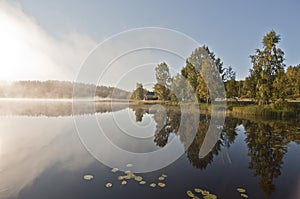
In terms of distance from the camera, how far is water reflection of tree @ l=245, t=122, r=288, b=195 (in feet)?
26.5

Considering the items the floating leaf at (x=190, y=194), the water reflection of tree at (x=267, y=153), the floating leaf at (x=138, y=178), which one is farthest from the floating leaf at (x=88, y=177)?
the water reflection of tree at (x=267, y=153)

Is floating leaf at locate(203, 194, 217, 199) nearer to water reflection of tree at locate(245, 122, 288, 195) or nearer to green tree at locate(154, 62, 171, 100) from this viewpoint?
water reflection of tree at locate(245, 122, 288, 195)

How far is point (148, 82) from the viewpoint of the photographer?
38.3ft

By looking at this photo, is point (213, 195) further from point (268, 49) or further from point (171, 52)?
point (268, 49)

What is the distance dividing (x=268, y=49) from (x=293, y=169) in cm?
2288

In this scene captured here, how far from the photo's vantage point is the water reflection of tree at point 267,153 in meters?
8.08

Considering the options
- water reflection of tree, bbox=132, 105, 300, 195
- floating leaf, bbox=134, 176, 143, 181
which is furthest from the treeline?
floating leaf, bbox=134, 176, 143, 181

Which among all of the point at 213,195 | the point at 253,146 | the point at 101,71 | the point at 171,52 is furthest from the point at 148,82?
the point at 253,146

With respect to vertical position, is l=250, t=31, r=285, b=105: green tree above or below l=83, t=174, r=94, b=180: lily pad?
above

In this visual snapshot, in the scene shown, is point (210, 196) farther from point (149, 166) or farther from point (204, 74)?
point (204, 74)

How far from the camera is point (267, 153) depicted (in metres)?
11.3

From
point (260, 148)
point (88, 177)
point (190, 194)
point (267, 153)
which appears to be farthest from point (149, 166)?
point (260, 148)

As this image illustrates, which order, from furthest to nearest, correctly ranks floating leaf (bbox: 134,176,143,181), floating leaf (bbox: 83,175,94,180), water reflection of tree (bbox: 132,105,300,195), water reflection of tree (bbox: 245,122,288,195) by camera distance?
water reflection of tree (bbox: 132,105,300,195) → water reflection of tree (bbox: 245,122,288,195) → floating leaf (bbox: 83,175,94,180) → floating leaf (bbox: 134,176,143,181)

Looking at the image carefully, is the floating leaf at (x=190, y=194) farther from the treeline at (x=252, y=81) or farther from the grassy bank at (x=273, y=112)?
the grassy bank at (x=273, y=112)
